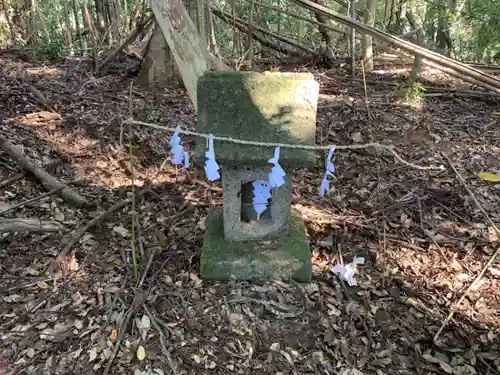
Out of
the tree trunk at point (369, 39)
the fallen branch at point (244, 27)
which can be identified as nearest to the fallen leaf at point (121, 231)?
the fallen branch at point (244, 27)

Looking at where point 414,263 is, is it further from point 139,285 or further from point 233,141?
point 139,285

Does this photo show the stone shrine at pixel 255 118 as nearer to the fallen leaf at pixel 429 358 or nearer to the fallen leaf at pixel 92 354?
the fallen leaf at pixel 92 354

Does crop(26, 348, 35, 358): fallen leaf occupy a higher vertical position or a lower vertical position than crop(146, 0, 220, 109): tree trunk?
lower

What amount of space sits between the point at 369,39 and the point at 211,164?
4924mm

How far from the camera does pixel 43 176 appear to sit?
12.3 feet

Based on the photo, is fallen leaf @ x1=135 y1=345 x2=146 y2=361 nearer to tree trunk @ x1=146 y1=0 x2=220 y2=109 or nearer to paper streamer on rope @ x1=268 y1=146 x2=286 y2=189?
paper streamer on rope @ x1=268 y1=146 x2=286 y2=189

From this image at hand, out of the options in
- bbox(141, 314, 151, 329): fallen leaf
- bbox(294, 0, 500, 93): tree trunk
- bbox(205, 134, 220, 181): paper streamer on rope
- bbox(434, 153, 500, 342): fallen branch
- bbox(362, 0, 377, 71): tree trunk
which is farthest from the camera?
bbox(362, 0, 377, 71): tree trunk

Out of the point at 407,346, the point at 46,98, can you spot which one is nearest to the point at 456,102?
the point at 407,346

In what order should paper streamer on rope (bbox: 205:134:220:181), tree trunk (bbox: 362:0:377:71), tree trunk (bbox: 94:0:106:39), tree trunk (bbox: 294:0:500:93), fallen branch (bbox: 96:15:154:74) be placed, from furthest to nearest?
1. tree trunk (bbox: 94:0:106:39)
2. tree trunk (bbox: 362:0:377:71)
3. fallen branch (bbox: 96:15:154:74)
4. paper streamer on rope (bbox: 205:134:220:181)
5. tree trunk (bbox: 294:0:500:93)

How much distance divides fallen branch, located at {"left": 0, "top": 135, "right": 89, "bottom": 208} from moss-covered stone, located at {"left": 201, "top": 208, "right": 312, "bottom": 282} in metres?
1.29

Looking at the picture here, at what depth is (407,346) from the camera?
2.72m

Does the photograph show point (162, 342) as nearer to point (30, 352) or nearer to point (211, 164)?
point (30, 352)

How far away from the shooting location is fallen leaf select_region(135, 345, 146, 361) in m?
2.48

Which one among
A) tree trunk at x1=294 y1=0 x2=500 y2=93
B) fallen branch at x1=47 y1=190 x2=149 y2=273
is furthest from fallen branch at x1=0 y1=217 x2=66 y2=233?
tree trunk at x1=294 y1=0 x2=500 y2=93
